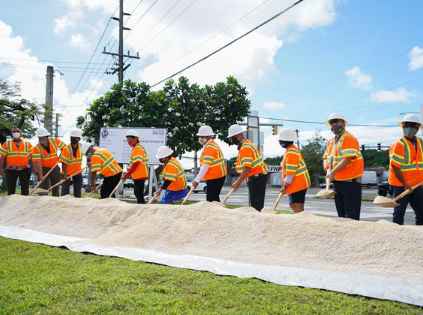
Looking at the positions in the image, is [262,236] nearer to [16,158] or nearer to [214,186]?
[214,186]

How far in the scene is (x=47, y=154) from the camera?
9.35 meters

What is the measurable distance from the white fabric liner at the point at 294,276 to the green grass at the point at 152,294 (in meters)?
0.09

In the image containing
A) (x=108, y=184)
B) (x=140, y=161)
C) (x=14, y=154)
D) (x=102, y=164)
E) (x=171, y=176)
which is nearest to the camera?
(x=171, y=176)

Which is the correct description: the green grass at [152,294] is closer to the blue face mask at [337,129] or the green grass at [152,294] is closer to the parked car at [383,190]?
the blue face mask at [337,129]

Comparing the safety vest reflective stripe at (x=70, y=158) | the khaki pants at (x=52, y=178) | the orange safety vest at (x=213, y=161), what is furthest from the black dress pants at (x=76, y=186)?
the orange safety vest at (x=213, y=161)

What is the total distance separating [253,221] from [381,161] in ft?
248

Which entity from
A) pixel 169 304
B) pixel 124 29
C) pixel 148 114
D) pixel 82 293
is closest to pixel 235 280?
pixel 169 304

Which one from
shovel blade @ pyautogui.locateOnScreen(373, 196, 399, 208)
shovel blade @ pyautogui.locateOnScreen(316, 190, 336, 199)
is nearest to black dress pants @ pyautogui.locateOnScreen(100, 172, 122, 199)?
shovel blade @ pyautogui.locateOnScreen(316, 190, 336, 199)

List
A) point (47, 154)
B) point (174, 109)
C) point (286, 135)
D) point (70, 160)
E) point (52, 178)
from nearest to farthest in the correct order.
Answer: point (286, 135) < point (70, 160) < point (47, 154) < point (52, 178) < point (174, 109)

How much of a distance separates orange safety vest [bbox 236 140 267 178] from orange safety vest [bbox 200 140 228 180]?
46cm

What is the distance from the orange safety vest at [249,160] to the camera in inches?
236

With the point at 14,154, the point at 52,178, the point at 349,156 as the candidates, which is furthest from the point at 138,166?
the point at 349,156

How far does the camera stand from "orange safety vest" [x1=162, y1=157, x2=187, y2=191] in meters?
7.04

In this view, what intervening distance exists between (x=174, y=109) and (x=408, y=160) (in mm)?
11975
